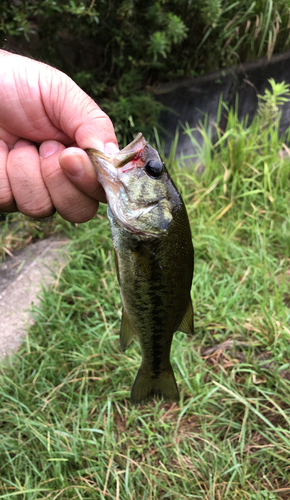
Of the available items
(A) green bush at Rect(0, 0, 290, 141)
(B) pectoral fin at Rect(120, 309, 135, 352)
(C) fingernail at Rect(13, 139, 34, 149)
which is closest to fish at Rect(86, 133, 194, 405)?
(B) pectoral fin at Rect(120, 309, 135, 352)

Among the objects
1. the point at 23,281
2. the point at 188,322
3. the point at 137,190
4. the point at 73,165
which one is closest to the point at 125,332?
the point at 188,322

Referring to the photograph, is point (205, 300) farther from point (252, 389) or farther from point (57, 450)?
point (57, 450)

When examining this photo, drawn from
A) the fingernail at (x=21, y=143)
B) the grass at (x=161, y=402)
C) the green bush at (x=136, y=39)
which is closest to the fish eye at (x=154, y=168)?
the fingernail at (x=21, y=143)

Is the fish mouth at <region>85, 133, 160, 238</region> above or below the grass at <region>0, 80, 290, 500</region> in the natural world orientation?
above

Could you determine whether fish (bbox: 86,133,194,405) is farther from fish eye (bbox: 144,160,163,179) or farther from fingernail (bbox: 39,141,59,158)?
fingernail (bbox: 39,141,59,158)

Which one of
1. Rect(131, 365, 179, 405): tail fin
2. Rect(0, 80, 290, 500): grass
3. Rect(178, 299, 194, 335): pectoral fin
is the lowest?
Rect(0, 80, 290, 500): grass

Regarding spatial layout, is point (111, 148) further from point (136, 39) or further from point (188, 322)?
point (136, 39)
